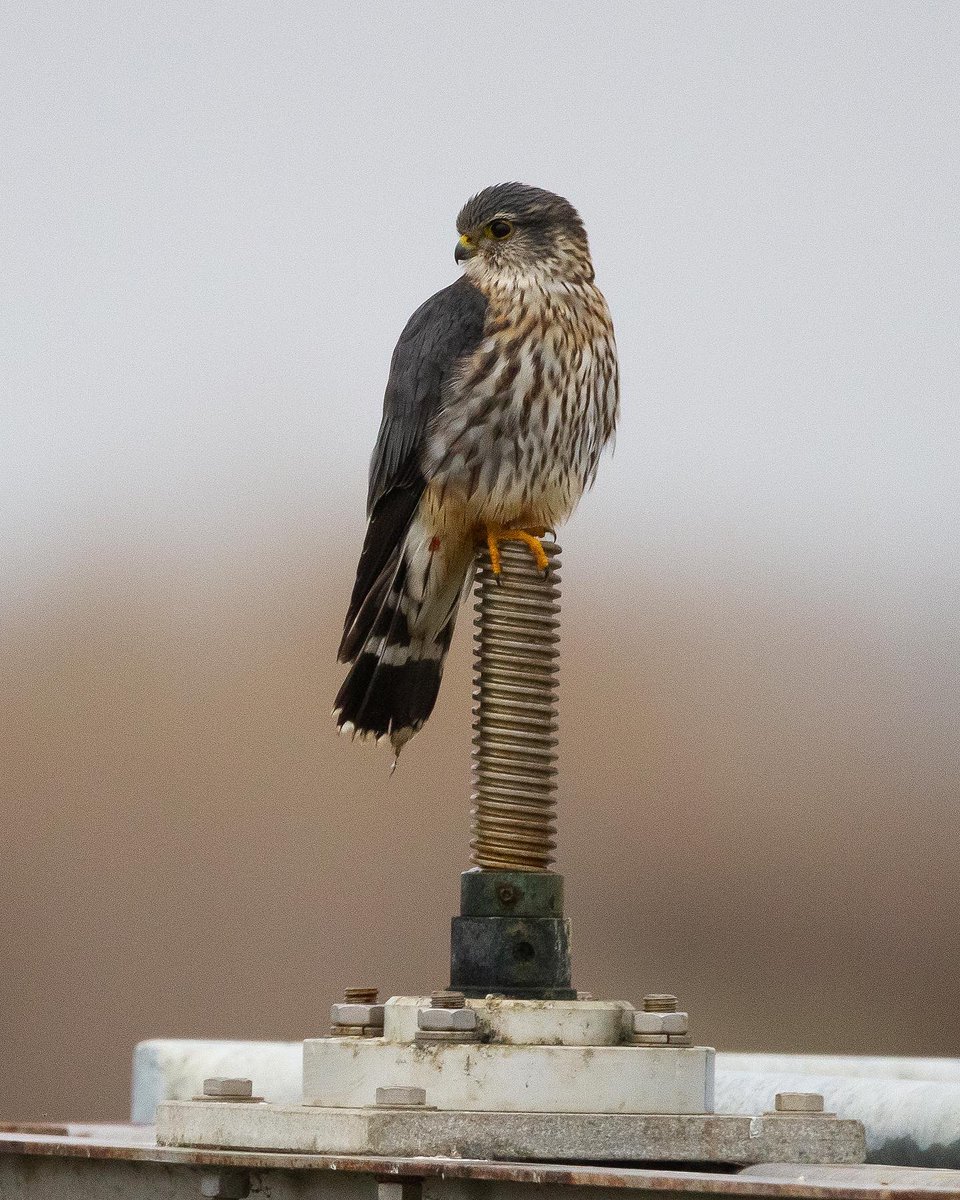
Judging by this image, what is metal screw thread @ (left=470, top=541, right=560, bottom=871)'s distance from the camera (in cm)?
249

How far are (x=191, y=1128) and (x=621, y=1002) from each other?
1.92 feet

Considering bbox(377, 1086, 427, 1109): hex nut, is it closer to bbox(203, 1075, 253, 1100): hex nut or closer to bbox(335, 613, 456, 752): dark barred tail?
bbox(203, 1075, 253, 1100): hex nut

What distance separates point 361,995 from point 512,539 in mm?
800

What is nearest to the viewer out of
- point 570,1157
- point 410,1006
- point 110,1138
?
point 570,1157

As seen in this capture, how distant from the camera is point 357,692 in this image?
3064 mm

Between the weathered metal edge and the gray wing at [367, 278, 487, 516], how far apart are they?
Result: 4.57 ft

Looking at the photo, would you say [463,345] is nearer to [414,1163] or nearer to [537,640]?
[537,640]

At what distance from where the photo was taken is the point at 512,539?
2.78m

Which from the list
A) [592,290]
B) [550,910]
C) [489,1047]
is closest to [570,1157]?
[489,1047]

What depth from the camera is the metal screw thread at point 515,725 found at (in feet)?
8.16

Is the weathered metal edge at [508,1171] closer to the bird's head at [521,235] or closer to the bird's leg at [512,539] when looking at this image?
the bird's leg at [512,539]

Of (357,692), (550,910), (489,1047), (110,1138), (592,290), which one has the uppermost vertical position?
(592,290)

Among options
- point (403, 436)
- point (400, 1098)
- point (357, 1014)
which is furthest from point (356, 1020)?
point (403, 436)

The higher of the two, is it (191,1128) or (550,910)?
(550,910)
